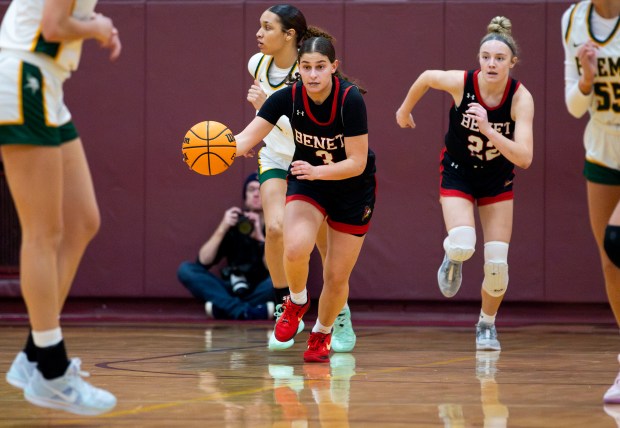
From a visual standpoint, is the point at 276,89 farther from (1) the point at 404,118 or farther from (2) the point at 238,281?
(2) the point at 238,281

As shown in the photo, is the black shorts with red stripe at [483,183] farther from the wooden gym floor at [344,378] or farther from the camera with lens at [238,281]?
the camera with lens at [238,281]

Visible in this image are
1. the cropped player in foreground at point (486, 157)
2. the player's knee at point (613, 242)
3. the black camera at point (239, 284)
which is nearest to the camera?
the player's knee at point (613, 242)

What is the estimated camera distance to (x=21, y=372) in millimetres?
3453

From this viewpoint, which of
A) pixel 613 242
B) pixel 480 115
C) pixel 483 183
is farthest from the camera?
pixel 483 183

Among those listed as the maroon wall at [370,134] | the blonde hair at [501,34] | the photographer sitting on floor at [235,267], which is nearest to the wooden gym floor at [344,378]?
the photographer sitting on floor at [235,267]

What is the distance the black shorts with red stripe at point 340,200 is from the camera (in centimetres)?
525

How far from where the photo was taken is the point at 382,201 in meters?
8.76

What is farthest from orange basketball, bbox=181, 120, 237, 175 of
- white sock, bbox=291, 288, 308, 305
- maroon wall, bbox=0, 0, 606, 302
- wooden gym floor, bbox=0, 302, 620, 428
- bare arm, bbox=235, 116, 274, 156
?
maroon wall, bbox=0, 0, 606, 302

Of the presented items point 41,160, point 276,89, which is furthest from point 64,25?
point 276,89

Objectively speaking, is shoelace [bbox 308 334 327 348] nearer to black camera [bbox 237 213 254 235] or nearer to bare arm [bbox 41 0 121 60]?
bare arm [bbox 41 0 121 60]

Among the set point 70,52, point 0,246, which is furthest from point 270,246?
point 0,246

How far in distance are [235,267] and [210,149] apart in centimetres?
350

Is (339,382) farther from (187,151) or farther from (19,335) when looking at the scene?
(19,335)

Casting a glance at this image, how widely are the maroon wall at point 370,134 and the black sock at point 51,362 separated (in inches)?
212
